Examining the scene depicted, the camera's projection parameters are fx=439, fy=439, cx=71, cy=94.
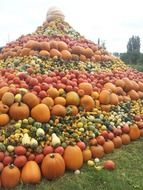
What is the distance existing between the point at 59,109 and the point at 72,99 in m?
0.41

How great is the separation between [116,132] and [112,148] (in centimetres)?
36

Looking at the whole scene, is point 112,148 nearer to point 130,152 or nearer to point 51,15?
point 130,152

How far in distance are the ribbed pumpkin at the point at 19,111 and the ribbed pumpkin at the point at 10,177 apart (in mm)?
986

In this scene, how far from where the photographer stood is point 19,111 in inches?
251

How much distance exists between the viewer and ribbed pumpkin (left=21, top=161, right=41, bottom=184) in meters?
5.55

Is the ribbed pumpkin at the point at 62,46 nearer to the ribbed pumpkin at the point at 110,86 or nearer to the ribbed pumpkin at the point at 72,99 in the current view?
the ribbed pumpkin at the point at 110,86

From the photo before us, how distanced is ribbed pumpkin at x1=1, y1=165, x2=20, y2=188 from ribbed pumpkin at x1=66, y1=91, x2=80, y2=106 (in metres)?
1.70

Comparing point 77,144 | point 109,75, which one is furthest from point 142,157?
point 109,75

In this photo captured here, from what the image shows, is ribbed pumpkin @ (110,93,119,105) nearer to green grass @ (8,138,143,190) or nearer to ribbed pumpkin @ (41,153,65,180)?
green grass @ (8,138,143,190)

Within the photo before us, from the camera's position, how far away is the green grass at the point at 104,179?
5488 millimetres

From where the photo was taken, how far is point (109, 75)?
28.1 feet

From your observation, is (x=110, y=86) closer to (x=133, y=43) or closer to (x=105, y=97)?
(x=105, y=97)

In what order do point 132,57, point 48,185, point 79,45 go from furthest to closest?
1. point 132,57
2. point 79,45
3. point 48,185

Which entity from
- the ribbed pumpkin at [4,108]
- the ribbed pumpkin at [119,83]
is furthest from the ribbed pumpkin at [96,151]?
the ribbed pumpkin at [119,83]
